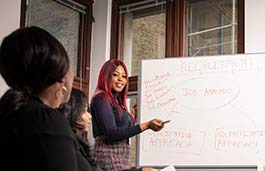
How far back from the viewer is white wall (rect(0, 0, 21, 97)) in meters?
3.52

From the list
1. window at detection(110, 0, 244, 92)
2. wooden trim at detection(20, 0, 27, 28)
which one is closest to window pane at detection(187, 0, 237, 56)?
window at detection(110, 0, 244, 92)

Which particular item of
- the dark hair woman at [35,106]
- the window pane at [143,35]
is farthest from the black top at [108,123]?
the dark hair woman at [35,106]

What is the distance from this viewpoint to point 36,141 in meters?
0.95

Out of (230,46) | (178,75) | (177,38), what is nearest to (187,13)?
(177,38)

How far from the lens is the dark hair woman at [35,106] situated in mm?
949

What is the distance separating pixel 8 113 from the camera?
1.01m

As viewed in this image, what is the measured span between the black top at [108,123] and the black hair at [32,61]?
165cm

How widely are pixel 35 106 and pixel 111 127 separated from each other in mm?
1684

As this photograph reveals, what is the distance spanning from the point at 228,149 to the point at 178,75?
2.06 ft

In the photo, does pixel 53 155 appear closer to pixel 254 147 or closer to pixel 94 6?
pixel 254 147

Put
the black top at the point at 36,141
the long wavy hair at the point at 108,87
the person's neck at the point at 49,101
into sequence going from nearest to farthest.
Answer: the black top at the point at 36,141
the person's neck at the point at 49,101
the long wavy hair at the point at 108,87

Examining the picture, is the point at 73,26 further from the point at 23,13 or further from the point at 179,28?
the point at 179,28

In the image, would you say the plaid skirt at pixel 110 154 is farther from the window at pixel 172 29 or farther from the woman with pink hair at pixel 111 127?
the window at pixel 172 29

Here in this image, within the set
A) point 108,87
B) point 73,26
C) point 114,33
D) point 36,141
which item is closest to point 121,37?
point 114,33
